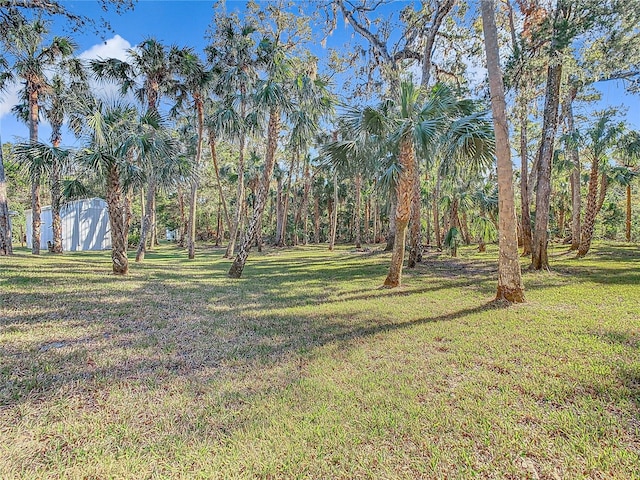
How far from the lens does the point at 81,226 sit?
875 inches

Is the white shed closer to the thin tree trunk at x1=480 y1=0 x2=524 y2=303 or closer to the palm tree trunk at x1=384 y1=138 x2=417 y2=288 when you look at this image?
the palm tree trunk at x1=384 y1=138 x2=417 y2=288

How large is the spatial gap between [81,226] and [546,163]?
27575 millimetres

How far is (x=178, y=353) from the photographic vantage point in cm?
400

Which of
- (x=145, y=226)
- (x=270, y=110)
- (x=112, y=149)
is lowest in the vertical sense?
(x=145, y=226)

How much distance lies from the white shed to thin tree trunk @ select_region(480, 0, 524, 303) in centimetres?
2477

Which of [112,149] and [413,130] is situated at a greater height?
[112,149]

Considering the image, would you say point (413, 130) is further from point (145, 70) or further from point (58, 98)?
point (58, 98)

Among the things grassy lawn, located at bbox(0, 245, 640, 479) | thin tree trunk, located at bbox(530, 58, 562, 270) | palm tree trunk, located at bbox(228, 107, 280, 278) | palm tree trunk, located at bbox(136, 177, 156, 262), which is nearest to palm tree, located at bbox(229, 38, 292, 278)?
palm tree trunk, located at bbox(228, 107, 280, 278)

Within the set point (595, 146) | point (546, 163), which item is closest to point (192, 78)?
point (546, 163)

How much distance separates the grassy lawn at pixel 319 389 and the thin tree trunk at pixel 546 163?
3.76 meters

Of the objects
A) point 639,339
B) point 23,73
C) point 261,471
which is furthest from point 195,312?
point 23,73

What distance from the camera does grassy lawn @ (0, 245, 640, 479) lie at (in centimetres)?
209

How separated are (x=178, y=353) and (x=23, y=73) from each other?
18231 millimetres

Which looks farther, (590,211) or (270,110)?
(590,211)
